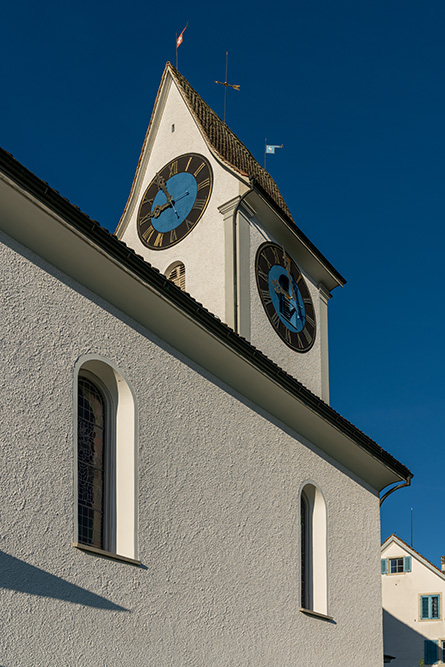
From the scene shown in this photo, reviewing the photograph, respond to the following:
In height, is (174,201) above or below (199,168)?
below

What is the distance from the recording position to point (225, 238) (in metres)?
16.4

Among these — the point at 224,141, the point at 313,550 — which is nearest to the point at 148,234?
the point at 224,141

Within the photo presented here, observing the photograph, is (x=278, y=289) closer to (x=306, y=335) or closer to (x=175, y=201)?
(x=306, y=335)

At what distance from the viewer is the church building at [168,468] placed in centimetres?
852

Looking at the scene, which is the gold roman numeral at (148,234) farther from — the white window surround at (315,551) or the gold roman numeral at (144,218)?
the white window surround at (315,551)

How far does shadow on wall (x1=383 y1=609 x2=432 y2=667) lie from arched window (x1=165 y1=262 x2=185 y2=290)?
2192cm

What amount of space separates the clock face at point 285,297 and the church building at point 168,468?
119mm

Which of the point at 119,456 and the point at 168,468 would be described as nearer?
the point at 119,456

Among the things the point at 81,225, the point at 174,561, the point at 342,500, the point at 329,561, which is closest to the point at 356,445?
the point at 342,500

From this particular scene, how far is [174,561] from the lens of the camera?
10211mm

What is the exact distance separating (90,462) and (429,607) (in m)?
27.3

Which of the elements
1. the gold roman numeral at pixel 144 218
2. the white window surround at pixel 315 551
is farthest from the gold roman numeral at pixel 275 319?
the white window surround at pixel 315 551

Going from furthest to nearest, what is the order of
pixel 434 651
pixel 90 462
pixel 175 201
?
pixel 434 651, pixel 175 201, pixel 90 462

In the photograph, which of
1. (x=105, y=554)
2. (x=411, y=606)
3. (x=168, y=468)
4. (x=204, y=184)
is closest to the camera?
(x=105, y=554)
